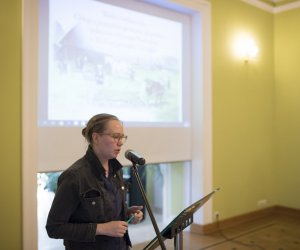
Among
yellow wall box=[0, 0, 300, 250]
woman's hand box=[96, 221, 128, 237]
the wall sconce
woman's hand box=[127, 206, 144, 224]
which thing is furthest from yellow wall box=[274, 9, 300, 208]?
woman's hand box=[96, 221, 128, 237]

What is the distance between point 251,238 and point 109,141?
9.40 feet

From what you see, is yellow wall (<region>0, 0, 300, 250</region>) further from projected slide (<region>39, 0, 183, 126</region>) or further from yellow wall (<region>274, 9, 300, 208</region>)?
projected slide (<region>39, 0, 183, 126</region>)

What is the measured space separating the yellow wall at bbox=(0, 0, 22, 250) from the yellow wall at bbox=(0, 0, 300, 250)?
2360mm

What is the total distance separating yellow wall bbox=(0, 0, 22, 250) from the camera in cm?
262

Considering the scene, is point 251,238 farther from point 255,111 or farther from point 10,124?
point 10,124

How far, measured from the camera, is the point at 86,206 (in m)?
1.69

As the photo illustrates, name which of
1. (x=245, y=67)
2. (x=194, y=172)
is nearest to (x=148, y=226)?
(x=194, y=172)

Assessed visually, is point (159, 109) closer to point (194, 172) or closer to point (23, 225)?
point (194, 172)

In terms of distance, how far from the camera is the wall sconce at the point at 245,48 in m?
4.60

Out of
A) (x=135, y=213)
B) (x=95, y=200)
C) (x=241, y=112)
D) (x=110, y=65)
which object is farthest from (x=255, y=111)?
(x=95, y=200)

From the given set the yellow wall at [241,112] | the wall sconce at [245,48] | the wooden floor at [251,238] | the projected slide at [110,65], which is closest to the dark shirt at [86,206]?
the projected slide at [110,65]

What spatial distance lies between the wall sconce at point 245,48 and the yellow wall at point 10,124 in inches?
110

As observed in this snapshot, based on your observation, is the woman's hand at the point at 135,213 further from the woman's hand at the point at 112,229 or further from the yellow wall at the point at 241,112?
the yellow wall at the point at 241,112

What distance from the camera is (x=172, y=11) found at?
4098 millimetres
